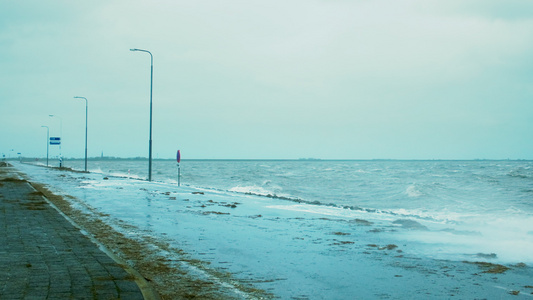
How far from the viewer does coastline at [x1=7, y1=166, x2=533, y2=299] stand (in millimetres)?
6625

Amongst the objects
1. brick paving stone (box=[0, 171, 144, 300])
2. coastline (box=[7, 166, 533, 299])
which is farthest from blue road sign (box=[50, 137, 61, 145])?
brick paving stone (box=[0, 171, 144, 300])

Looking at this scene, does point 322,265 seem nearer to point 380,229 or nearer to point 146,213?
point 380,229

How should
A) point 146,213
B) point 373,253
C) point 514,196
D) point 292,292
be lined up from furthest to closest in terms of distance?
point 514,196
point 146,213
point 373,253
point 292,292

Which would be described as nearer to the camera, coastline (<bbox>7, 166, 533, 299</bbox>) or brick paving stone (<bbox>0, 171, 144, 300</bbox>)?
brick paving stone (<bbox>0, 171, 144, 300</bbox>)

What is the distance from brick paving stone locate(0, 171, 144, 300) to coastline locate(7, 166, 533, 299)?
55 cm

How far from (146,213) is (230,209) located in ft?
10.6

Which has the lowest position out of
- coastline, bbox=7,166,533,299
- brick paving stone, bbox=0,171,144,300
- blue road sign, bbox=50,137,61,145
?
coastline, bbox=7,166,533,299

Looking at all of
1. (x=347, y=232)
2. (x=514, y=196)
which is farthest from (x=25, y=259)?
(x=514, y=196)

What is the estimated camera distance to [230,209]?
1791 centimetres

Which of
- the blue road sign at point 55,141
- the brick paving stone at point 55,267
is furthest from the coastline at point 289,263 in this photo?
the blue road sign at point 55,141

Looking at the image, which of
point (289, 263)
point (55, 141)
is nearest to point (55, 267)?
point (289, 263)

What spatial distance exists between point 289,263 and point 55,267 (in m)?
3.61

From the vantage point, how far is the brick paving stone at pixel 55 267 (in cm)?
576

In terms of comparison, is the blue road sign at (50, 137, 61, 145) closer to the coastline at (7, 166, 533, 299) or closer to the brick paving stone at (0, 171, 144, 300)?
the coastline at (7, 166, 533, 299)
